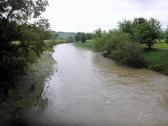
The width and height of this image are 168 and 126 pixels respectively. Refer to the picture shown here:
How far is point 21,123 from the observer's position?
32.5 feet

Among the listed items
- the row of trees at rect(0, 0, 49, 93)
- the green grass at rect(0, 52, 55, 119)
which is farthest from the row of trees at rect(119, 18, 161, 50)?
the row of trees at rect(0, 0, 49, 93)

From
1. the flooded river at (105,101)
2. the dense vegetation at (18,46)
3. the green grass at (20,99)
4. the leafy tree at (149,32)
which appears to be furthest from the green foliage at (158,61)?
the dense vegetation at (18,46)

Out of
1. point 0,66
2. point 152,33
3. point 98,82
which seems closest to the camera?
point 0,66

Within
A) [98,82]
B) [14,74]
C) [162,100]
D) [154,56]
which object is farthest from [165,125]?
[154,56]

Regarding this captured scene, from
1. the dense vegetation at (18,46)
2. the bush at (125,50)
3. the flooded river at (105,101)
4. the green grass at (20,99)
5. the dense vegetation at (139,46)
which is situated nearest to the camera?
the green grass at (20,99)

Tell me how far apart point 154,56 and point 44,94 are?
1881 centimetres

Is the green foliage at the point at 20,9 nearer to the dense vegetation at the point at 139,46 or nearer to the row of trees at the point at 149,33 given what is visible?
the dense vegetation at the point at 139,46

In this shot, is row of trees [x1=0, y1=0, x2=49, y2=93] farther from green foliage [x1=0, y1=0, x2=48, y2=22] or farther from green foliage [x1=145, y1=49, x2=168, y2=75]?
green foliage [x1=145, y1=49, x2=168, y2=75]

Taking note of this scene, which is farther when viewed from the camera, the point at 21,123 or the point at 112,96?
the point at 112,96

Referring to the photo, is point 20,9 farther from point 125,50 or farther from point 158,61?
point 125,50

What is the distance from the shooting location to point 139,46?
99.1 ft

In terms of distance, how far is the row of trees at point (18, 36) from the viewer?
1008cm

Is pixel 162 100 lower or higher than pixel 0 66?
lower

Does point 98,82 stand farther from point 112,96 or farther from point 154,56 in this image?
point 154,56
